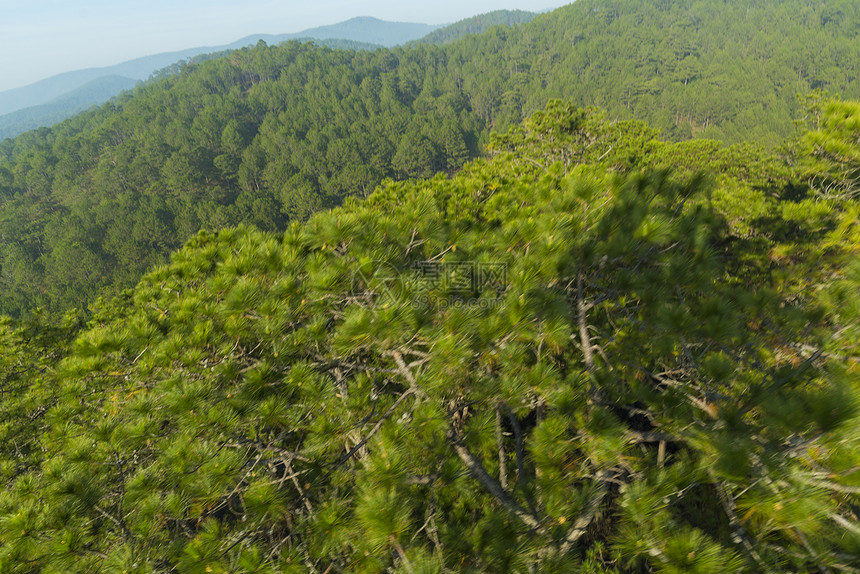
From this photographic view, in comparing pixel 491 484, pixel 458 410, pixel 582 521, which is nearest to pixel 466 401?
pixel 458 410

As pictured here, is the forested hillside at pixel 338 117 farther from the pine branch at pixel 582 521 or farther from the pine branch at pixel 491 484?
the pine branch at pixel 582 521

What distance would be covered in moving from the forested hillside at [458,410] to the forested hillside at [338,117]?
2642cm

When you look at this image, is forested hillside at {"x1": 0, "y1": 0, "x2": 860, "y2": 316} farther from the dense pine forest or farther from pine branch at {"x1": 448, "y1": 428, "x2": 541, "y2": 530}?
pine branch at {"x1": 448, "y1": 428, "x2": 541, "y2": 530}

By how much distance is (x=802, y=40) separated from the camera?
73938 millimetres

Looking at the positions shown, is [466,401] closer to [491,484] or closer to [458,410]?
[458,410]

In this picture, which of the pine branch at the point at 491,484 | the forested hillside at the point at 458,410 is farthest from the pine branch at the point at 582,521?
the pine branch at the point at 491,484

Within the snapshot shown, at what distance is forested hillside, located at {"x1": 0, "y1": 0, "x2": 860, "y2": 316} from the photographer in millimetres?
39781

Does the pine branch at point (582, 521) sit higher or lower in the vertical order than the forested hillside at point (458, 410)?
lower

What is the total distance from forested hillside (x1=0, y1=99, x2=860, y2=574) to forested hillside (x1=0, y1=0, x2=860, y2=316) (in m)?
26.4

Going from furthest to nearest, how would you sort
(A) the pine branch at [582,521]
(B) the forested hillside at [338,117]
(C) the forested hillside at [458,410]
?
1. (B) the forested hillside at [338,117]
2. (A) the pine branch at [582,521]
3. (C) the forested hillside at [458,410]

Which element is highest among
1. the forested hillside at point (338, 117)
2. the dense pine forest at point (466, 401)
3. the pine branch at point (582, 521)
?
the forested hillside at point (338, 117)

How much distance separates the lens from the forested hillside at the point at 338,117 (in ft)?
131

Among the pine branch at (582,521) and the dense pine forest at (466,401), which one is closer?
the dense pine forest at (466,401)

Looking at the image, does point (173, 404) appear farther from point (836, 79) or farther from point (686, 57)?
point (686, 57)
